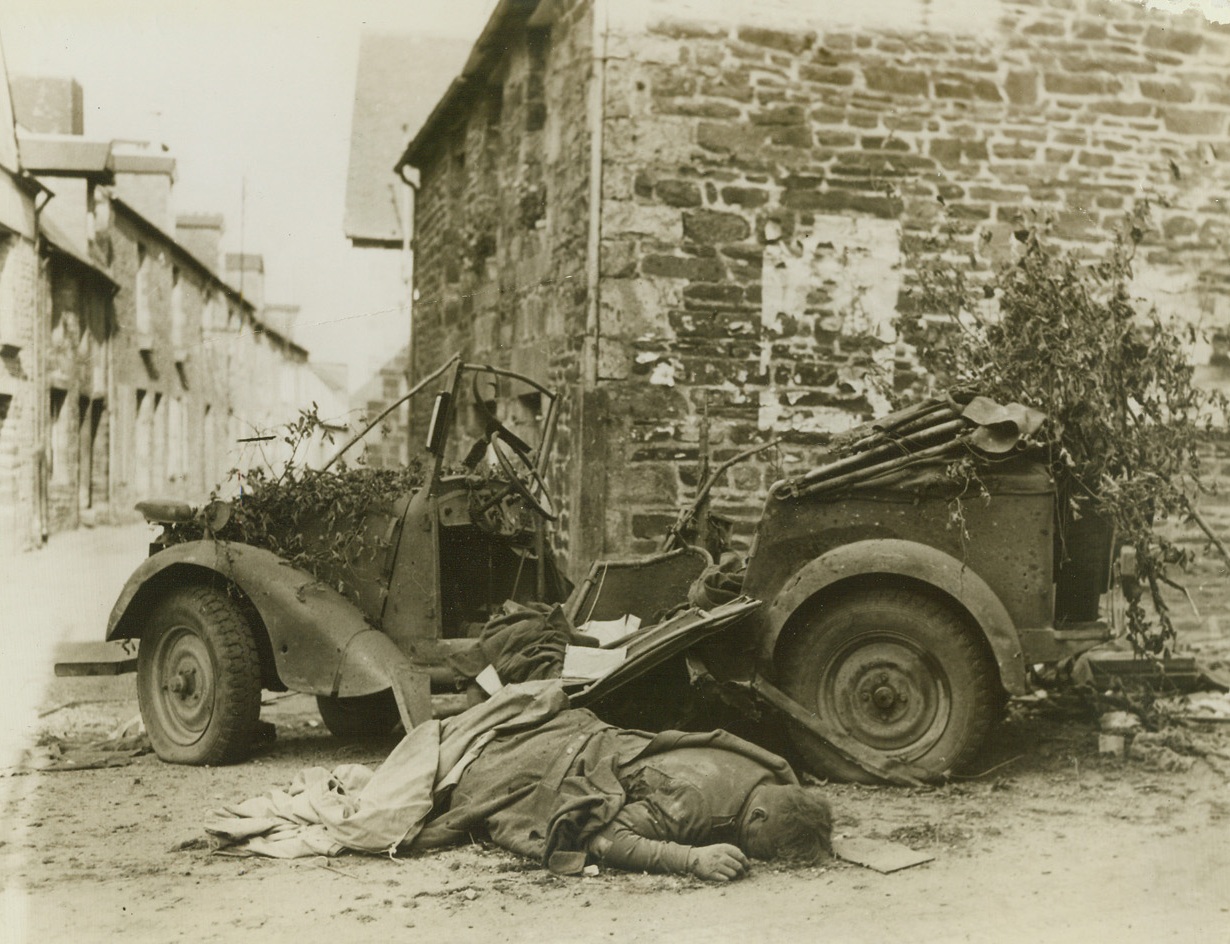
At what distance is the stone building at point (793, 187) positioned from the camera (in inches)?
311

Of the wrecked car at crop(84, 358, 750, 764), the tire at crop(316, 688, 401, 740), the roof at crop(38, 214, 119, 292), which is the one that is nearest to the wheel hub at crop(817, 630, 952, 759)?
the wrecked car at crop(84, 358, 750, 764)

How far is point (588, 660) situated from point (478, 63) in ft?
22.9

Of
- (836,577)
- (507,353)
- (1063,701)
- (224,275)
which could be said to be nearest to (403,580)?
(836,577)

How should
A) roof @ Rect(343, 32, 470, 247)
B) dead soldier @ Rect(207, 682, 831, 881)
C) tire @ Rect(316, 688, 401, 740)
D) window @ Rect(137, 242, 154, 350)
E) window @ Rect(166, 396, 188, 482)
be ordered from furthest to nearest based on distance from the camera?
roof @ Rect(343, 32, 470, 247), window @ Rect(166, 396, 188, 482), window @ Rect(137, 242, 154, 350), tire @ Rect(316, 688, 401, 740), dead soldier @ Rect(207, 682, 831, 881)

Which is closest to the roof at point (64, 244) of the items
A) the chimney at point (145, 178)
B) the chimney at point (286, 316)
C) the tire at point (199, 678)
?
the chimney at point (145, 178)

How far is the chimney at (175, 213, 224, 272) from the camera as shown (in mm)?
8859

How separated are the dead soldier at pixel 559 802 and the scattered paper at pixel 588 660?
0.46m

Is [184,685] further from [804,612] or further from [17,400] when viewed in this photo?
[804,612]

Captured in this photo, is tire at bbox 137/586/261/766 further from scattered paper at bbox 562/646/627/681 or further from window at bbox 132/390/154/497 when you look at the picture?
window at bbox 132/390/154/497

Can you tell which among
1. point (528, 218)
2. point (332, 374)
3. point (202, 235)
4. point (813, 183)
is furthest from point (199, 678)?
point (332, 374)

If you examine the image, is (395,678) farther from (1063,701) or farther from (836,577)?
(1063,701)

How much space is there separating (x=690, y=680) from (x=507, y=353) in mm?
5390

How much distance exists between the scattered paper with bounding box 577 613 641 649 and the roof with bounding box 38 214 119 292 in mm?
4271

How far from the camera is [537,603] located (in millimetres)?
5691
